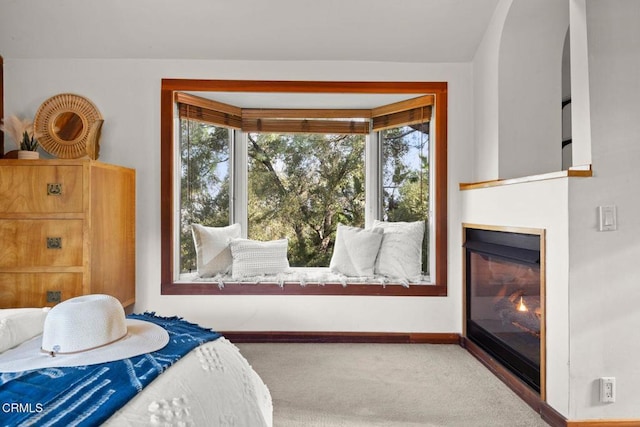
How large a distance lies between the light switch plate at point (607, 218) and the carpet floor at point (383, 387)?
38.4 inches

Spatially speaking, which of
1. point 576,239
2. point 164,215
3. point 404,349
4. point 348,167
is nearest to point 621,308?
point 576,239

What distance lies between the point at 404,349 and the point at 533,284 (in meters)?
1.13

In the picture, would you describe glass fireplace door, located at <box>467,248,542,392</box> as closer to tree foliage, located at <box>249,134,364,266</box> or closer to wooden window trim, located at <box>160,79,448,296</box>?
wooden window trim, located at <box>160,79,448,296</box>

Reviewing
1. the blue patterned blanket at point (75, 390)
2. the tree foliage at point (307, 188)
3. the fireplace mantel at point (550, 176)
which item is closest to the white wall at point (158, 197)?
the fireplace mantel at point (550, 176)

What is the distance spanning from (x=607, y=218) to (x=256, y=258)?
2.33 m

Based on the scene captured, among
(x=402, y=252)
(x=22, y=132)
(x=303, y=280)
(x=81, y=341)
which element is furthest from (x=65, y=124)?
(x=402, y=252)

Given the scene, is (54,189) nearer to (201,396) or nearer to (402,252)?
(201,396)

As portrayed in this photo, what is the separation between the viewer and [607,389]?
6.31 feet

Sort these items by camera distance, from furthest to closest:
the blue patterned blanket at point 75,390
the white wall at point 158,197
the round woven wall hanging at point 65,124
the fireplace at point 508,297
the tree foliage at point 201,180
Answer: the tree foliage at point 201,180, the white wall at point 158,197, the round woven wall hanging at point 65,124, the fireplace at point 508,297, the blue patterned blanket at point 75,390

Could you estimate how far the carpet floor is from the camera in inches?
81.4

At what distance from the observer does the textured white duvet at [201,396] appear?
3.05 ft

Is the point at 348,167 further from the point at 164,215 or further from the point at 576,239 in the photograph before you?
the point at 576,239

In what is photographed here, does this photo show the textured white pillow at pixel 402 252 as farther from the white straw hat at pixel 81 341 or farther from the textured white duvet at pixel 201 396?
the white straw hat at pixel 81 341

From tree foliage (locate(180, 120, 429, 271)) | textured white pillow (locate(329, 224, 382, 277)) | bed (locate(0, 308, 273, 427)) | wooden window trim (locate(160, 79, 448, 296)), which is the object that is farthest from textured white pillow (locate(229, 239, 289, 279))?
bed (locate(0, 308, 273, 427))
